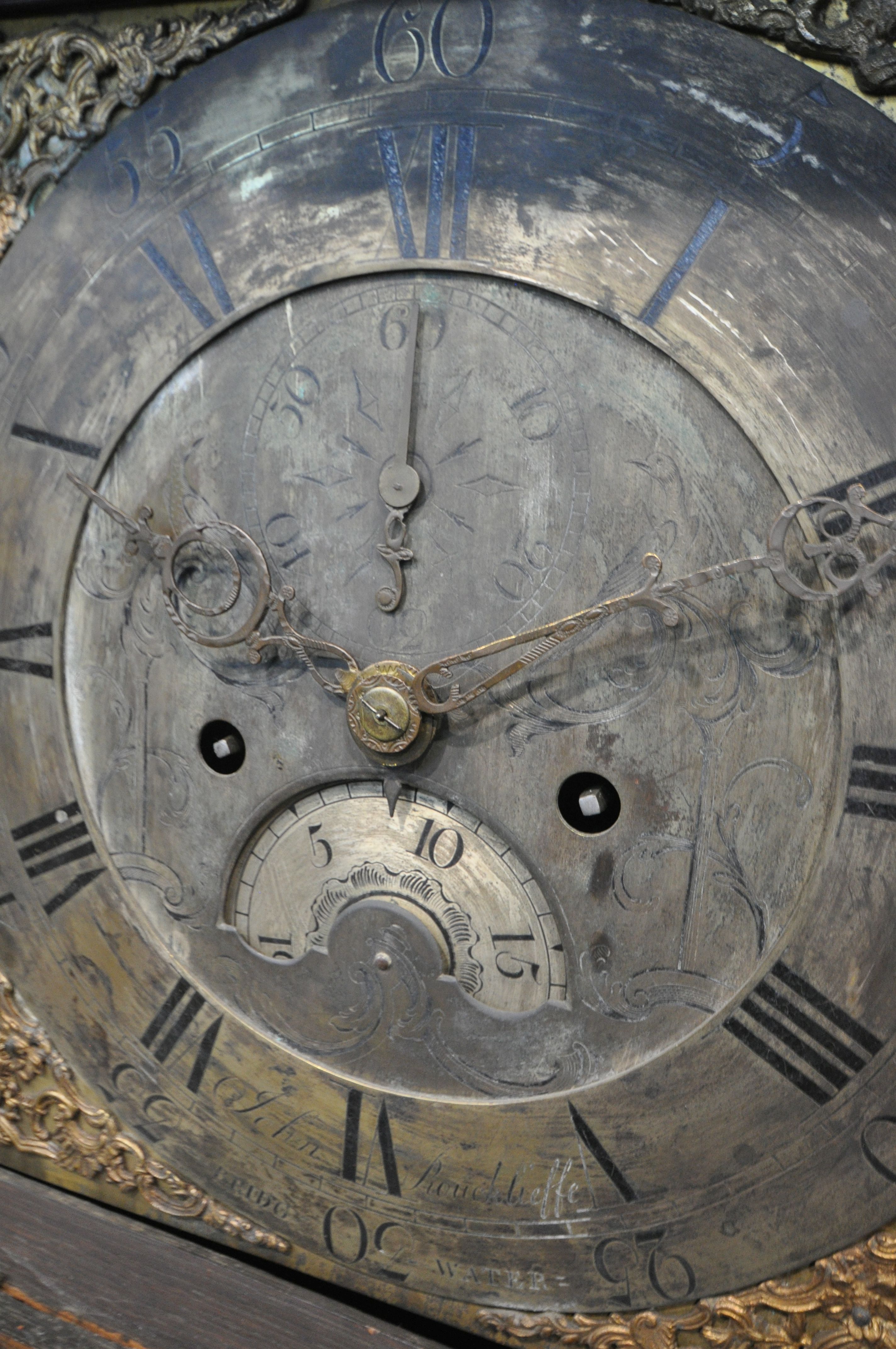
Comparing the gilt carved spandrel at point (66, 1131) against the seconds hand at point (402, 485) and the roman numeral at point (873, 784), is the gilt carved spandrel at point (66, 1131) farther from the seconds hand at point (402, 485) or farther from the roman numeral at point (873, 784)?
the roman numeral at point (873, 784)

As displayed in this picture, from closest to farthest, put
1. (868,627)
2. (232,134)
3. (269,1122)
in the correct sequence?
(868,627) < (232,134) < (269,1122)

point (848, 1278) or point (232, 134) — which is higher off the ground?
point (232, 134)

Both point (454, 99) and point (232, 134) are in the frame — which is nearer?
point (454, 99)

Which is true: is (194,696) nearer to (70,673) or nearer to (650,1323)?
(70,673)

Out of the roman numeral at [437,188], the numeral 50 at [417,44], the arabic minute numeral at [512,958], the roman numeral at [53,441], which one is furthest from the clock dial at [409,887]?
the numeral 50 at [417,44]

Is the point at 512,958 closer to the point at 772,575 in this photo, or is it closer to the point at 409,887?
the point at 409,887

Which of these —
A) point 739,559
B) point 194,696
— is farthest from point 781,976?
point 194,696

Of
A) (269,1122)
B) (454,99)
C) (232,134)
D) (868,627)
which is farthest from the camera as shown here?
(269,1122)

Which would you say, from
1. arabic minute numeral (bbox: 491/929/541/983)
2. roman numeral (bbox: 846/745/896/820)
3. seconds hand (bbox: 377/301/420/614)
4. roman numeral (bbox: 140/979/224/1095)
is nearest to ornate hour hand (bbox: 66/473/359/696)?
seconds hand (bbox: 377/301/420/614)

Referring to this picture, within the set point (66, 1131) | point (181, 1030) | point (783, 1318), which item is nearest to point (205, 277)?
point (181, 1030)
